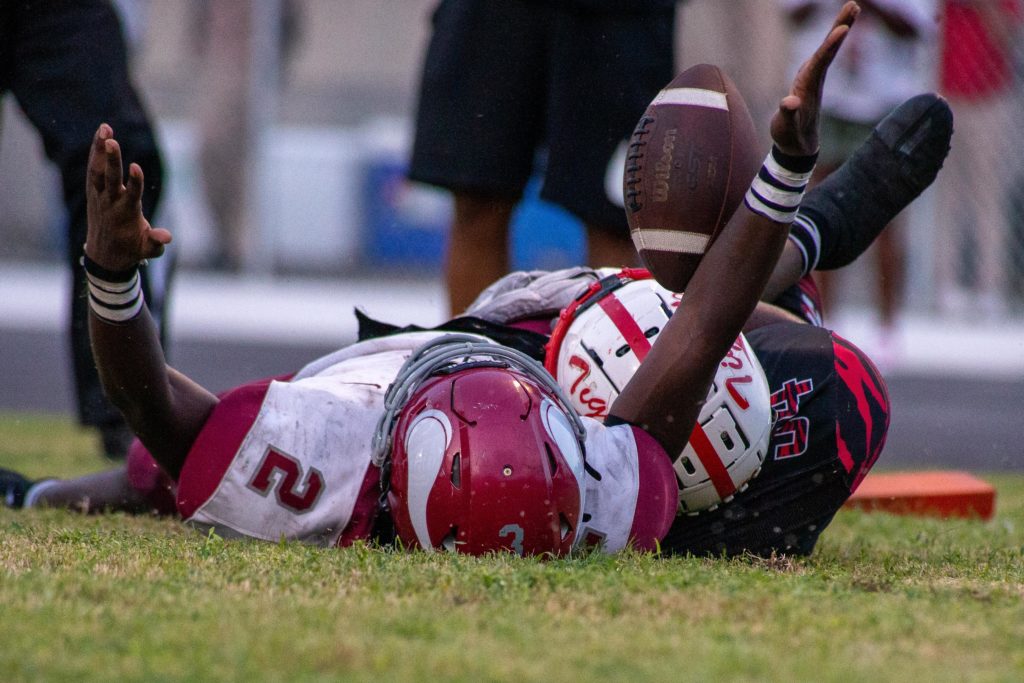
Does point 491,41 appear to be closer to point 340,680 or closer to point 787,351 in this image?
point 787,351

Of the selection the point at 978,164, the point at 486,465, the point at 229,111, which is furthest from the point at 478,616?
the point at 229,111

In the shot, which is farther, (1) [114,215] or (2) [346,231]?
(2) [346,231]

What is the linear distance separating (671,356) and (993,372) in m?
5.96

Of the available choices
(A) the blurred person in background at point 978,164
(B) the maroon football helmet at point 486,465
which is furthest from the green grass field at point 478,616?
(A) the blurred person in background at point 978,164

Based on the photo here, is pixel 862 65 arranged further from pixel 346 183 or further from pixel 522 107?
pixel 346 183

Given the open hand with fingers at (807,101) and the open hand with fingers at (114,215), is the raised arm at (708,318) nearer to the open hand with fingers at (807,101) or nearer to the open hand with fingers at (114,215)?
the open hand with fingers at (807,101)

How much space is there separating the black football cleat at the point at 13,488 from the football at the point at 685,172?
1675 millimetres

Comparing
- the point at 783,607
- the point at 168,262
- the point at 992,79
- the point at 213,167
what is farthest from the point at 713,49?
the point at 783,607

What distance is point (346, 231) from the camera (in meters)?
12.2

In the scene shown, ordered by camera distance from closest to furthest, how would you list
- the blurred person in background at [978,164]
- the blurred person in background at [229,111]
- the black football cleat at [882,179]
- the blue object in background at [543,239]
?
the black football cleat at [882,179]
the blurred person in background at [978,164]
the blurred person in background at [229,111]
the blue object in background at [543,239]

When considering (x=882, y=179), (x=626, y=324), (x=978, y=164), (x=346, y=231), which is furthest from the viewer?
(x=346, y=231)

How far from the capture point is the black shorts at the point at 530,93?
398 cm

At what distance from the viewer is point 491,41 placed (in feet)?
13.1

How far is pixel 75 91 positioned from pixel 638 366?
1969 mm
